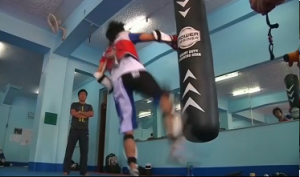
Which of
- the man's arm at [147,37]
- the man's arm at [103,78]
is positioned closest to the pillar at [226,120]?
the man's arm at [147,37]

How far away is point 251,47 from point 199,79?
90.9 inches

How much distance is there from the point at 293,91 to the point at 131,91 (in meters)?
2.53

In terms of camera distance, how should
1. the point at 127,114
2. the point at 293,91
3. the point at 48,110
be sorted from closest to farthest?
the point at 127,114
the point at 293,91
the point at 48,110

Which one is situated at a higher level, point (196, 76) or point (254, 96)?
point (254, 96)

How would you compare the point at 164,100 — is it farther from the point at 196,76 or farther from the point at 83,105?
the point at 83,105

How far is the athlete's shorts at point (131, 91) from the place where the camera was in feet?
5.76

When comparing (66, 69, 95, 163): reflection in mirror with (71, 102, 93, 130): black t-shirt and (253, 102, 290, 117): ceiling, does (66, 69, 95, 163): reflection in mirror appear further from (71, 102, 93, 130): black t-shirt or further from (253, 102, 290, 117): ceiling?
(253, 102, 290, 117): ceiling

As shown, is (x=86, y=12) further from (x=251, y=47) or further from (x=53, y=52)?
(x=251, y=47)

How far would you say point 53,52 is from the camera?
555 cm

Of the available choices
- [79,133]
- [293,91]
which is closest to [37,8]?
[79,133]

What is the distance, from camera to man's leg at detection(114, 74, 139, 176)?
5.49 feet

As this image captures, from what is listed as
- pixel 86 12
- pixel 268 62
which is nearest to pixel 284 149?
pixel 268 62

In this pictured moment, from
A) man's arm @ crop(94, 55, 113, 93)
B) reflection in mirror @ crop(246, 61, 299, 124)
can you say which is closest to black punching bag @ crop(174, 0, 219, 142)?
man's arm @ crop(94, 55, 113, 93)

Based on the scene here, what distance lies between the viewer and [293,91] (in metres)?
3.29
